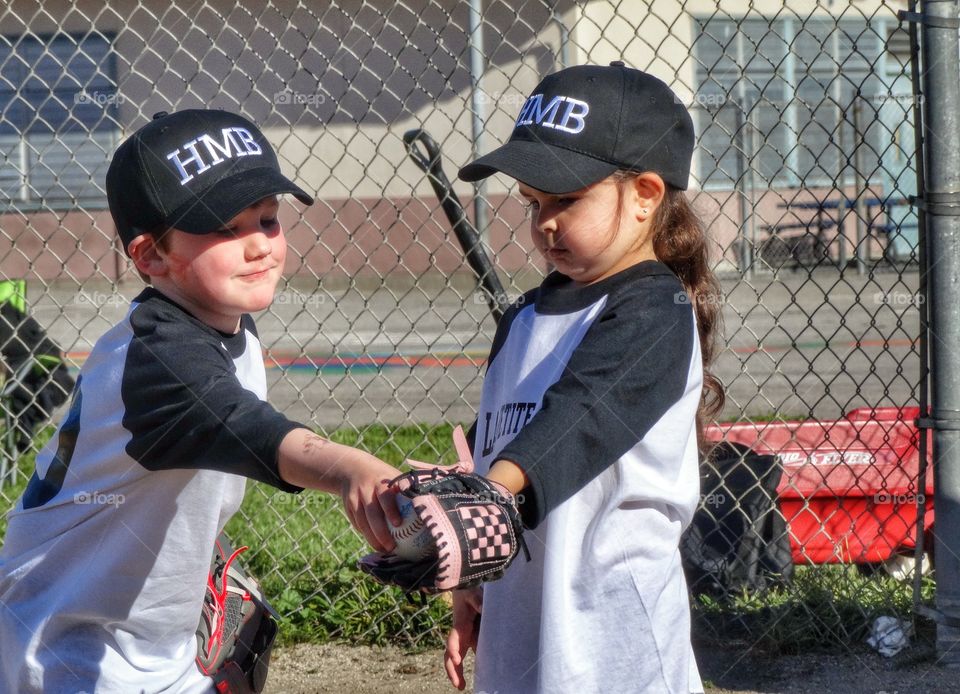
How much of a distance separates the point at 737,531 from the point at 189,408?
9.45ft

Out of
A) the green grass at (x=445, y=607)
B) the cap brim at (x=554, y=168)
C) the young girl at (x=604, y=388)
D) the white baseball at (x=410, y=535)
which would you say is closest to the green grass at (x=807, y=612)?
the green grass at (x=445, y=607)

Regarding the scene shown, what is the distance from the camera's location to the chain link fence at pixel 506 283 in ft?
Answer: 13.3

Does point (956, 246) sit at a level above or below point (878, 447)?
above

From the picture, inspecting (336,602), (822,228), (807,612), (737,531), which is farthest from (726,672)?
(822,228)

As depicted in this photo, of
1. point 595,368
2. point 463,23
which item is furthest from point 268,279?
point 463,23

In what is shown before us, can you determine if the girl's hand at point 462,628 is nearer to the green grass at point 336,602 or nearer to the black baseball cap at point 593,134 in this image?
the black baseball cap at point 593,134

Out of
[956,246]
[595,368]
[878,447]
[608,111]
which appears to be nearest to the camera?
[595,368]

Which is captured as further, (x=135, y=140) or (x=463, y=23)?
(x=463, y=23)

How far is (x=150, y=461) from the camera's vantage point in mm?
1783

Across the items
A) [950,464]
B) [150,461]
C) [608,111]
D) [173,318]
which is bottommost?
[950,464]

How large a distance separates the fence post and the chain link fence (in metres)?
0.11

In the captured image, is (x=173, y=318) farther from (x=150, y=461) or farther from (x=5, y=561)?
(x=5, y=561)

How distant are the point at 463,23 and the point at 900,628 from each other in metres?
13.2

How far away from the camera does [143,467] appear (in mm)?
1859
